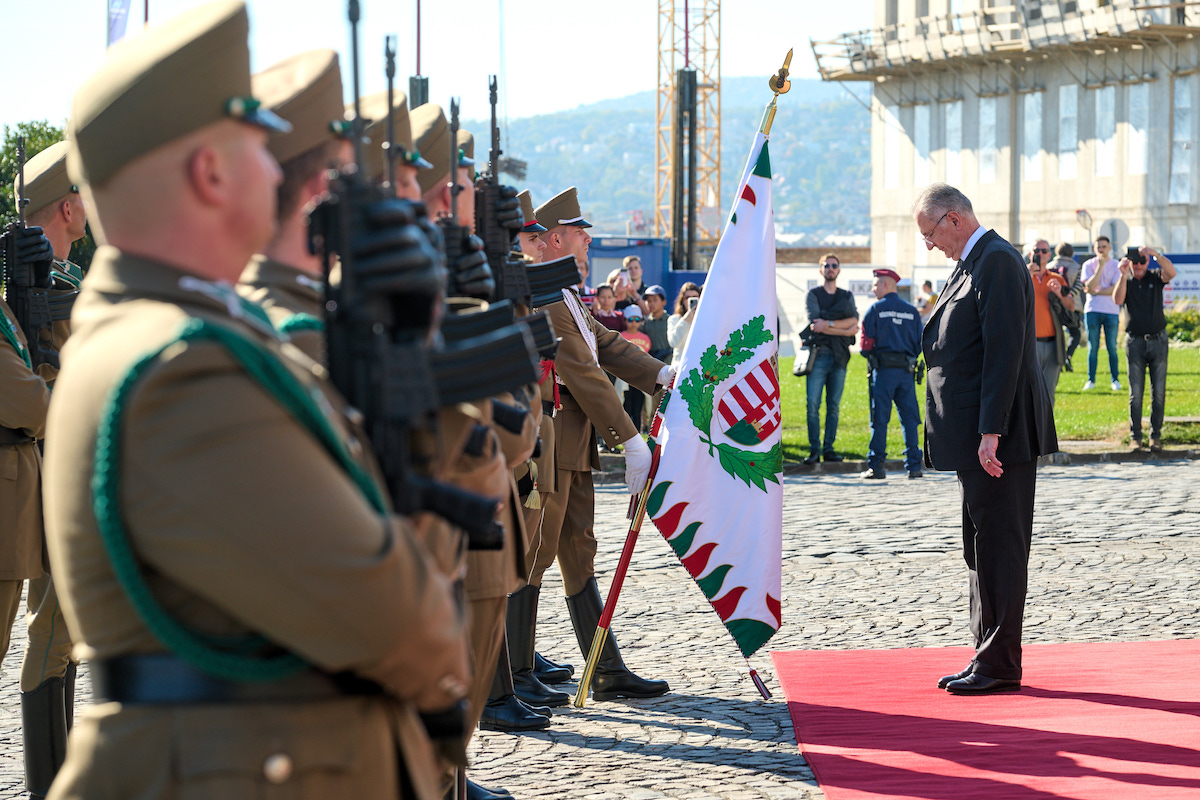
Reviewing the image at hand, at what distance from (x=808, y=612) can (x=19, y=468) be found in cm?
446

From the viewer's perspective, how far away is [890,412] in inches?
541

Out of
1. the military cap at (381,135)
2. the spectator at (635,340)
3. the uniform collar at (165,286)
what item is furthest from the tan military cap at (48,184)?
the spectator at (635,340)

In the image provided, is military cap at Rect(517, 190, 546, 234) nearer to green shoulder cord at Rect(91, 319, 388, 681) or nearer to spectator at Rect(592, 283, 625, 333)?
green shoulder cord at Rect(91, 319, 388, 681)

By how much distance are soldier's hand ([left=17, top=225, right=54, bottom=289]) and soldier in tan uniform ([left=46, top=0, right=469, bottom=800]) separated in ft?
10.6

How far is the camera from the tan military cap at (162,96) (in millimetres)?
1942

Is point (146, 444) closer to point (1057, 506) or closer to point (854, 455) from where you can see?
point (1057, 506)

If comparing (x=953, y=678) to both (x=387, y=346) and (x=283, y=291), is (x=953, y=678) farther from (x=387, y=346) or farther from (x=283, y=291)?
(x=387, y=346)

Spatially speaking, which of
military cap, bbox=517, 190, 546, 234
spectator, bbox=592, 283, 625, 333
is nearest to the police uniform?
military cap, bbox=517, 190, 546, 234

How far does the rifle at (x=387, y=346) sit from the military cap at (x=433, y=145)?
1986 millimetres

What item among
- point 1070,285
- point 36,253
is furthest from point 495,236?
point 1070,285

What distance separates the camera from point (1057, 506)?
37.1ft

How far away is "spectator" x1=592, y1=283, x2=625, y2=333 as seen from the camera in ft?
48.8

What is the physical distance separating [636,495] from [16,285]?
2.88 meters

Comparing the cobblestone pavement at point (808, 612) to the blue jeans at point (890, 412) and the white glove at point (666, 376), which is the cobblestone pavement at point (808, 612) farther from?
the white glove at point (666, 376)
